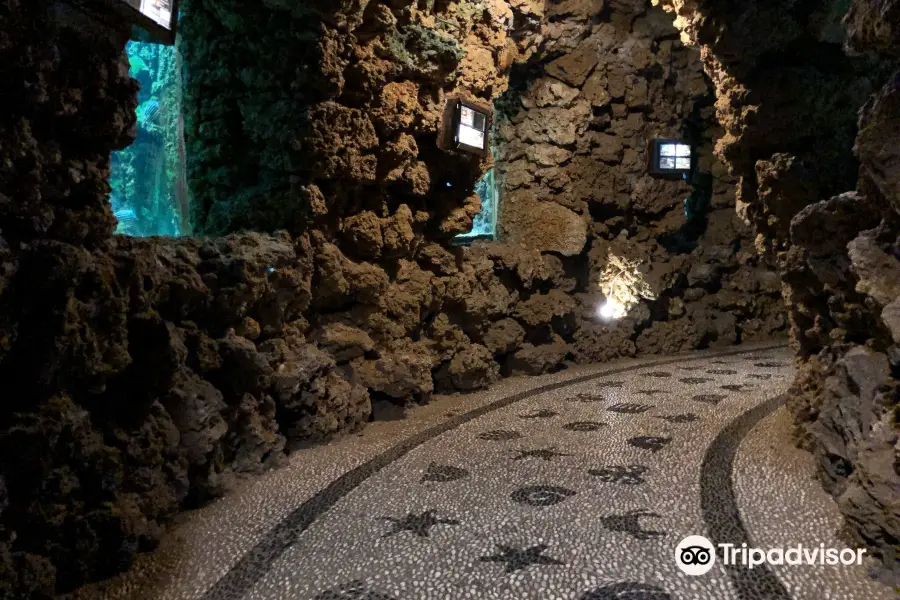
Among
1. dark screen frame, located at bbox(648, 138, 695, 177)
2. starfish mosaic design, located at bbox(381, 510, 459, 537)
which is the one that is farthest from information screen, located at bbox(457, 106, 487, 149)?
starfish mosaic design, located at bbox(381, 510, 459, 537)

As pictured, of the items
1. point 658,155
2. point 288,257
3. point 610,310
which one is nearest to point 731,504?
point 288,257

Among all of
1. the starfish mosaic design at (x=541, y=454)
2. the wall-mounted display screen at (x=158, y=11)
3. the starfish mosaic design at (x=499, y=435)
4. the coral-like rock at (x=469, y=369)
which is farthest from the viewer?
the coral-like rock at (x=469, y=369)

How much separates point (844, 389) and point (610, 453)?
167cm

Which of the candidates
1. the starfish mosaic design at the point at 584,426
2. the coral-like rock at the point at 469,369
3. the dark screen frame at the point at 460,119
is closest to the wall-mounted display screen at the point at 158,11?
the dark screen frame at the point at 460,119

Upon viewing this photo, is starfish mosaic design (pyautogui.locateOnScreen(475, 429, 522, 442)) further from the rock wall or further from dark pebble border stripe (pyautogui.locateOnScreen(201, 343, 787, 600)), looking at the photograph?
the rock wall

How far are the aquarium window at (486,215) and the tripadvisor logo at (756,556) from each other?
5940 millimetres

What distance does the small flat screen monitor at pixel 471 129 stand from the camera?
255 inches

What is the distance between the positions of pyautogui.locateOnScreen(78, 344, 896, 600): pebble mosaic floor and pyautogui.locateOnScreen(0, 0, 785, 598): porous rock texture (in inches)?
18.6

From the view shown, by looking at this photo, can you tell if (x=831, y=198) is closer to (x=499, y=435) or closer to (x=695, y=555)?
(x=695, y=555)

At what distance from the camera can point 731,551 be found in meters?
3.23

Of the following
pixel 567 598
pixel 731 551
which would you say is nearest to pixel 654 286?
pixel 731 551

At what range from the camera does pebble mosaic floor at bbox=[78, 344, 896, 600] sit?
9.82ft

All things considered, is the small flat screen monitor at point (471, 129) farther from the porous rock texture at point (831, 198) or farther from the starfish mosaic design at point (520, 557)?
the starfish mosaic design at point (520, 557)

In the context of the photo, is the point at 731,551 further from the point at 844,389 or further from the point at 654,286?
the point at 654,286
